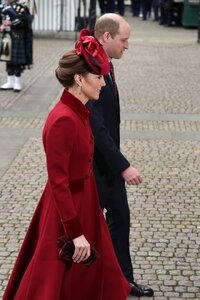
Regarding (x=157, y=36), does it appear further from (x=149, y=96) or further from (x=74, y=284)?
(x=74, y=284)

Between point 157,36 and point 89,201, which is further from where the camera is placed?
point 157,36

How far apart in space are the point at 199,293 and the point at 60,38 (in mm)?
14725

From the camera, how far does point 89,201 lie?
299 cm

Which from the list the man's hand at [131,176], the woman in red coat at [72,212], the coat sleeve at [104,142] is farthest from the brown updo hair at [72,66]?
the man's hand at [131,176]

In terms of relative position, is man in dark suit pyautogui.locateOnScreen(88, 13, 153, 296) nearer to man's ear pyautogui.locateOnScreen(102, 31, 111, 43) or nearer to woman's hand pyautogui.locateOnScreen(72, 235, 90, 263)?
man's ear pyautogui.locateOnScreen(102, 31, 111, 43)

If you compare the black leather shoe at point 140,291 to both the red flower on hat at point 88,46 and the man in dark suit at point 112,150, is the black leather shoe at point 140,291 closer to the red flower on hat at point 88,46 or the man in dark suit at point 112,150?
the man in dark suit at point 112,150

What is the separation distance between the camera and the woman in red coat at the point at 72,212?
2.75 m

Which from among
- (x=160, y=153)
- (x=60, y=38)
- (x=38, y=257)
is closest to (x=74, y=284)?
(x=38, y=257)

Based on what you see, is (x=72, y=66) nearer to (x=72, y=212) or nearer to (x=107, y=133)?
(x=72, y=212)

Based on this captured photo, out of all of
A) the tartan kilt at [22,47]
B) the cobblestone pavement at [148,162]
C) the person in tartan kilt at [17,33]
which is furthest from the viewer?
the tartan kilt at [22,47]

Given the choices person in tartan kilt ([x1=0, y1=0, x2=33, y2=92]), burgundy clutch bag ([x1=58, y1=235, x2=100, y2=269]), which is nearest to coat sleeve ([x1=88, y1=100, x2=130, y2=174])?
burgundy clutch bag ([x1=58, y1=235, x2=100, y2=269])

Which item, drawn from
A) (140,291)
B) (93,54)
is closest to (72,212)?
(93,54)

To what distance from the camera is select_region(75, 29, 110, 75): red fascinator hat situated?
110 inches

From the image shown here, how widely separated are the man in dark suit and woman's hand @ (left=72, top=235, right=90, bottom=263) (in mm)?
780
